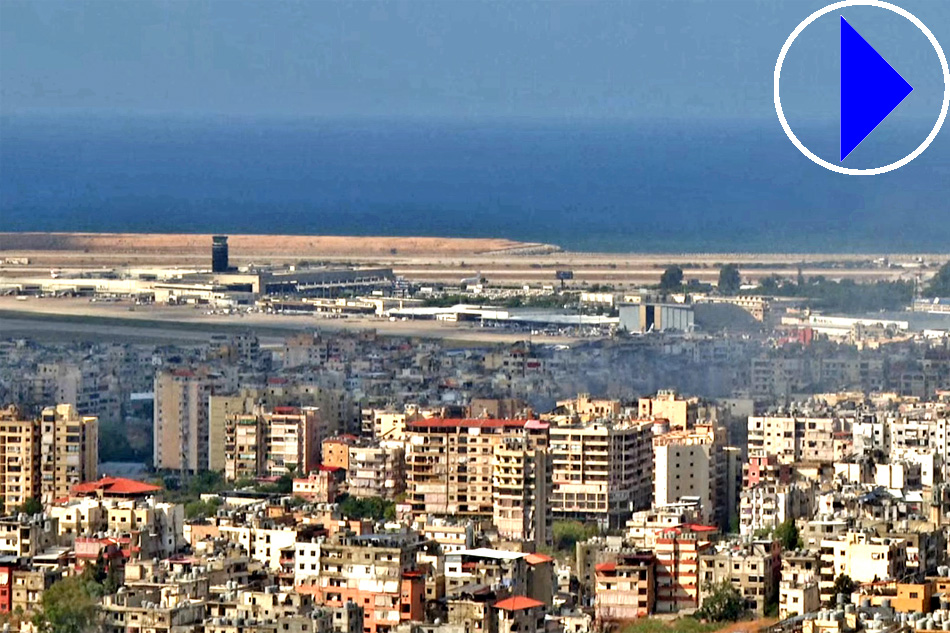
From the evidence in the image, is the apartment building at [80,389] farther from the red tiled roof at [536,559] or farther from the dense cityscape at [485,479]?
the red tiled roof at [536,559]

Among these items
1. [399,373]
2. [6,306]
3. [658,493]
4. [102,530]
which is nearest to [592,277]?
[6,306]

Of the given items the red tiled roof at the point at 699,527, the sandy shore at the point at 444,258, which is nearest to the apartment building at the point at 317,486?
the red tiled roof at the point at 699,527

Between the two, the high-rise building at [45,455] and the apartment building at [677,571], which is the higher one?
the high-rise building at [45,455]

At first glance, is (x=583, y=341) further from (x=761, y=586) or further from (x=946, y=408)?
(x=761, y=586)

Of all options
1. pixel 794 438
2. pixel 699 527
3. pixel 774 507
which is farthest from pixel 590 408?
pixel 699 527

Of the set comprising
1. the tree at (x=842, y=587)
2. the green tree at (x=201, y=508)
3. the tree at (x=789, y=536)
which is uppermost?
the tree at (x=789, y=536)

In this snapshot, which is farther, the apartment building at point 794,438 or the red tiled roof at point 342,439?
the red tiled roof at point 342,439
